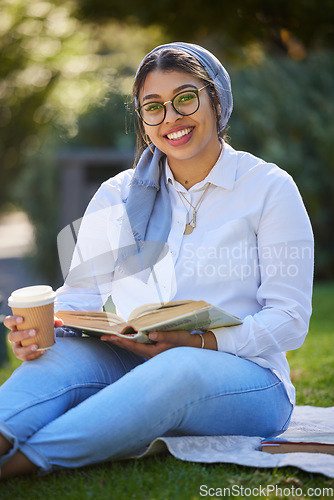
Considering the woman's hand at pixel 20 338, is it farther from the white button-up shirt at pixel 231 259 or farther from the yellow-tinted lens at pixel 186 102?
the yellow-tinted lens at pixel 186 102

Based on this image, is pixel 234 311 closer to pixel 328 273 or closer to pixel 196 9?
pixel 328 273

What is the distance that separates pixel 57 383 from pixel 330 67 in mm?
8328

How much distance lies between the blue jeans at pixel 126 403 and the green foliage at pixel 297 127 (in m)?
6.34

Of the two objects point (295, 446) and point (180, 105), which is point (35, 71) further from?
point (295, 446)

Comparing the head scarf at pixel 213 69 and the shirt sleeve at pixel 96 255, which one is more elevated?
the head scarf at pixel 213 69

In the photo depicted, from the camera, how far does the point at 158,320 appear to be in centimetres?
238

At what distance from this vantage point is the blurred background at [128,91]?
29.1 feet

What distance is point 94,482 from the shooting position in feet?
7.45

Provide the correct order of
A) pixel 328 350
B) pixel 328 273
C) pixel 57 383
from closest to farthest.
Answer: pixel 57 383 < pixel 328 350 < pixel 328 273

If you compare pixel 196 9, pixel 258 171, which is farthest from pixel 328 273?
pixel 258 171

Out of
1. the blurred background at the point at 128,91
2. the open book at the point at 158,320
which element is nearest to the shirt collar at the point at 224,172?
the open book at the point at 158,320

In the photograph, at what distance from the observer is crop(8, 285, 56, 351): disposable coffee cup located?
7.79 feet

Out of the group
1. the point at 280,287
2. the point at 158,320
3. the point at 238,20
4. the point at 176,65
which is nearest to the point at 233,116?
the point at 238,20

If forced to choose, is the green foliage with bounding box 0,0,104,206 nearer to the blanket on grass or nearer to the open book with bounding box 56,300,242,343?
the open book with bounding box 56,300,242,343
